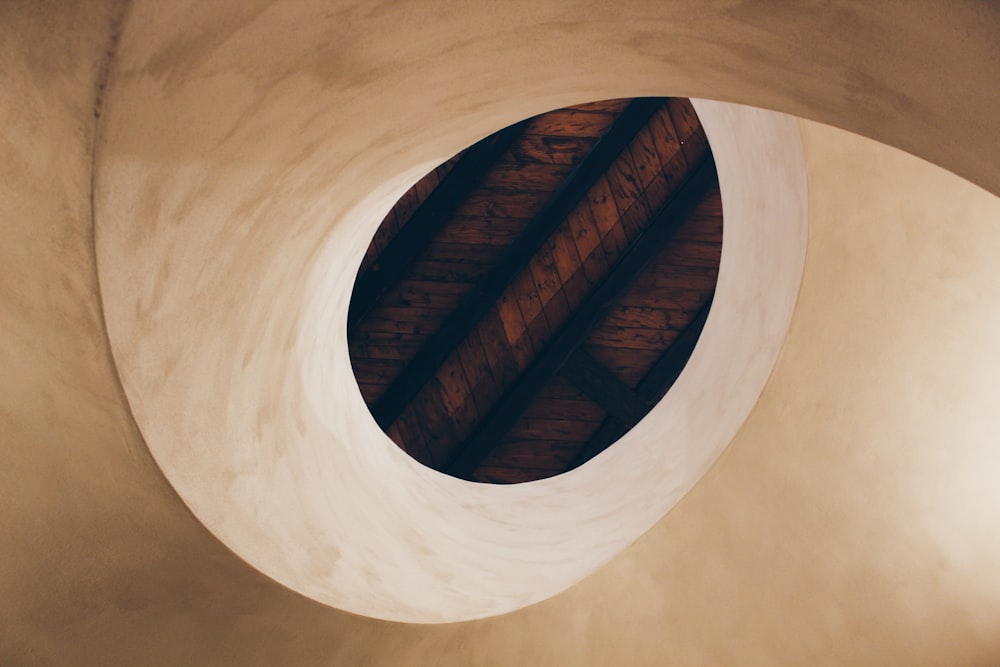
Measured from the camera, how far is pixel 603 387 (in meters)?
6.19

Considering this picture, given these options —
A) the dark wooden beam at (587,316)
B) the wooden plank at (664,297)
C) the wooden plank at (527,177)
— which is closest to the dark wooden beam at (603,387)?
the dark wooden beam at (587,316)

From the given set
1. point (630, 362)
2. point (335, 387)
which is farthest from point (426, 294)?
point (335, 387)

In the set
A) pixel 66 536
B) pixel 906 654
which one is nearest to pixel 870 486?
pixel 906 654

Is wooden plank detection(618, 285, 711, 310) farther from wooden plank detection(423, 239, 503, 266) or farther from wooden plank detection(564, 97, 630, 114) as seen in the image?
wooden plank detection(564, 97, 630, 114)

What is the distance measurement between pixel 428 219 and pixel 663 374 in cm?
195

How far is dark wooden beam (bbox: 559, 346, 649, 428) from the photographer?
616 centimetres

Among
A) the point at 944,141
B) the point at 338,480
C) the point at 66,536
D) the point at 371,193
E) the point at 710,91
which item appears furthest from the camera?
the point at 338,480

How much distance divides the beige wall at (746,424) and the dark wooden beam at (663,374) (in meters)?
3.13

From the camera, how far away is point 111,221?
1.45 metres

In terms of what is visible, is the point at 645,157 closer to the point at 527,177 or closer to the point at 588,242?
the point at 588,242

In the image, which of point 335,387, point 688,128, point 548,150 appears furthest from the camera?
point 548,150

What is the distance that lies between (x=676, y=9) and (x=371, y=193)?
112cm

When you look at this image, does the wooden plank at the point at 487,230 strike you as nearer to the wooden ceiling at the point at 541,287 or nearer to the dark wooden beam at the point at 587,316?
the wooden ceiling at the point at 541,287

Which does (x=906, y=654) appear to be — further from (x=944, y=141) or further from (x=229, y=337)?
(x=229, y=337)
